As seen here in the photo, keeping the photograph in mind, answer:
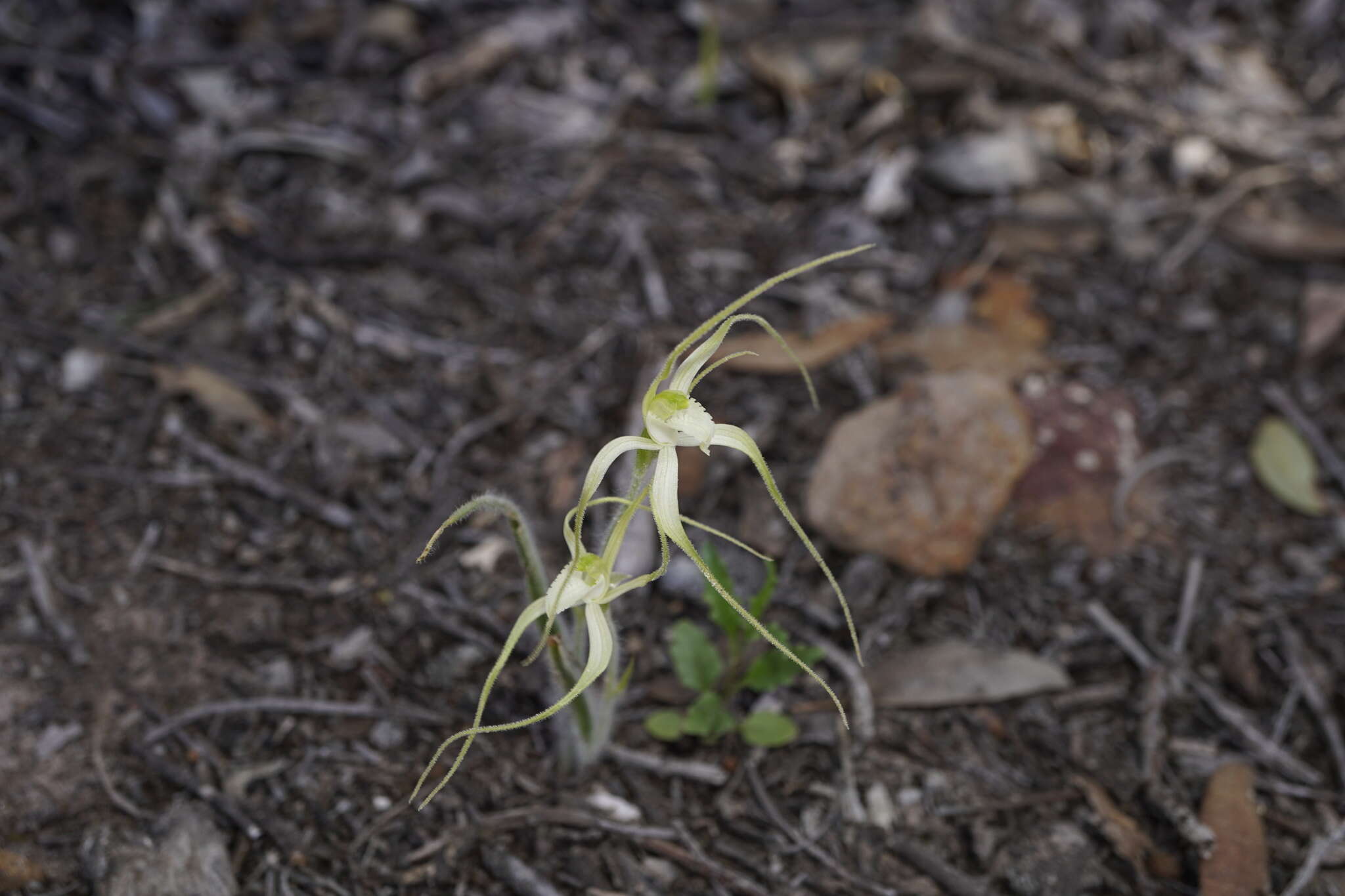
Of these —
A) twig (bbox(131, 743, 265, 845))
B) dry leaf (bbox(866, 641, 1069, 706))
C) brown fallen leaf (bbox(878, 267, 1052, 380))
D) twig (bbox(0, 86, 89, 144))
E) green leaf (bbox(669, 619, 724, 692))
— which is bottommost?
twig (bbox(131, 743, 265, 845))

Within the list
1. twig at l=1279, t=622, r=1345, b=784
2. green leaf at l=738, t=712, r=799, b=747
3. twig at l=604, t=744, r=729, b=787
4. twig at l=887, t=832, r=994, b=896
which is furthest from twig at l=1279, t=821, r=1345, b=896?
twig at l=604, t=744, r=729, b=787

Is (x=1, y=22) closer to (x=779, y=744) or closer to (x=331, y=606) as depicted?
(x=331, y=606)

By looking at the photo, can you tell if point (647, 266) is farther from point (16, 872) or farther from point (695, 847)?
point (16, 872)

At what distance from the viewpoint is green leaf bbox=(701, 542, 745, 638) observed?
5.10 feet

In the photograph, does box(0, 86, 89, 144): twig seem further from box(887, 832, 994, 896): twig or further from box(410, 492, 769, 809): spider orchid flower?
box(887, 832, 994, 896): twig

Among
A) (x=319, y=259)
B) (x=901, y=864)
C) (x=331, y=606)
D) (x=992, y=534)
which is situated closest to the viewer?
(x=901, y=864)

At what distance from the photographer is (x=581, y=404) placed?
2.34 m

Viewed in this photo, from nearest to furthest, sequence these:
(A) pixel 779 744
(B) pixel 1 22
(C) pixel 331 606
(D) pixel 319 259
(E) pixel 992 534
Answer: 1. (A) pixel 779 744
2. (C) pixel 331 606
3. (E) pixel 992 534
4. (D) pixel 319 259
5. (B) pixel 1 22

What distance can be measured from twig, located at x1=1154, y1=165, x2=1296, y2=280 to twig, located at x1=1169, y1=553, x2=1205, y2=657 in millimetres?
1030

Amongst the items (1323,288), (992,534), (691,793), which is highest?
(1323,288)

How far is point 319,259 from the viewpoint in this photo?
8.39 feet

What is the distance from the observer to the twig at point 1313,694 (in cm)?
181

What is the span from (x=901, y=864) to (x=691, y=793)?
0.38 meters

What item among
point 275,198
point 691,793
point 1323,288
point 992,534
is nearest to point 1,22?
point 275,198
